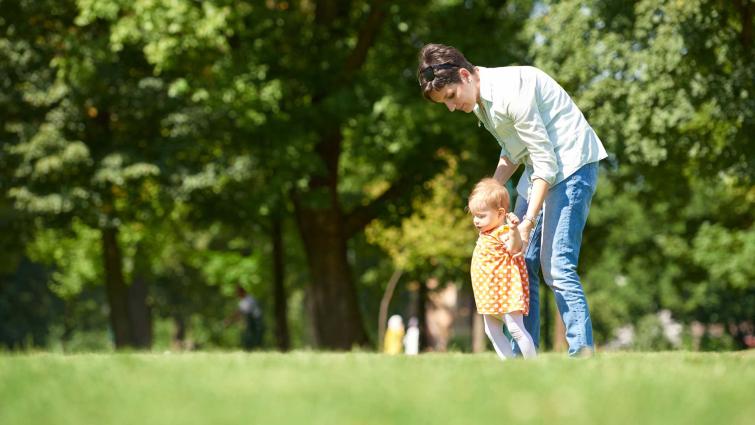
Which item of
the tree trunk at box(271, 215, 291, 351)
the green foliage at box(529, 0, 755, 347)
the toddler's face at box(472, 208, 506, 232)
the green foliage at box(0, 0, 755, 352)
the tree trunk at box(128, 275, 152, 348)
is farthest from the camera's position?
the tree trunk at box(128, 275, 152, 348)

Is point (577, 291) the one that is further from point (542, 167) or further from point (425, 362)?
point (425, 362)

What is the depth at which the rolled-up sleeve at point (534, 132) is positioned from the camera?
21.3ft

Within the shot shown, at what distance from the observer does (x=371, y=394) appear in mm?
3906

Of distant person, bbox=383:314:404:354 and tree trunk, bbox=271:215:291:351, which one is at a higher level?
tree trunk, bbox=271:215:291:351

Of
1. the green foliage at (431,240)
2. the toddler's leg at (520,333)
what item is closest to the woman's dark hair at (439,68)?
the toddler's leg at (520,333)

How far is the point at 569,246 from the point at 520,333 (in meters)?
0.64

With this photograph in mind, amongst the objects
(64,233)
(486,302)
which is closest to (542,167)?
(486,302)

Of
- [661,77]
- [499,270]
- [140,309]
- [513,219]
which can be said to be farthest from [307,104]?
[140,309]

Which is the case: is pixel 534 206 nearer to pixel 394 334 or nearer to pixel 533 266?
pixel 533 266

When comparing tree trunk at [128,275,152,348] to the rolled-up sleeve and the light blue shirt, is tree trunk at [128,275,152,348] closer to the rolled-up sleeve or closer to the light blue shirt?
the light blue shirt

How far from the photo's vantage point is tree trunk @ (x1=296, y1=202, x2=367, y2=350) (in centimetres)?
2108

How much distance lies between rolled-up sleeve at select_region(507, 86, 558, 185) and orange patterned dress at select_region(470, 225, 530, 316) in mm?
531

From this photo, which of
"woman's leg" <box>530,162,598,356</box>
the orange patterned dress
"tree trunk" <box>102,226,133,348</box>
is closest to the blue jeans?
"woman's leg" <box>530,162,598,356</box>

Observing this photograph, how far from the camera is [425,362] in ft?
18.1
